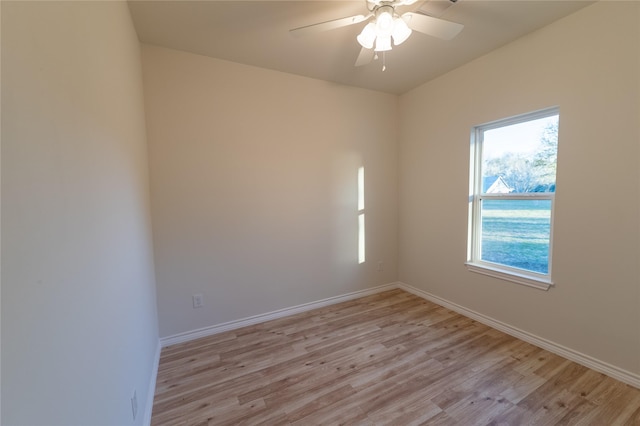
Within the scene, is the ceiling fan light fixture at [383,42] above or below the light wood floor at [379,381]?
above

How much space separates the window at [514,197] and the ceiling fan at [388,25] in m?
1.30

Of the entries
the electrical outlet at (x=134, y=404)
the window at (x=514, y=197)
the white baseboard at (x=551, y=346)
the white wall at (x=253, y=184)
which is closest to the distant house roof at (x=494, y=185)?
the window at (x=514, y=197)

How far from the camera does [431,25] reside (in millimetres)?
1615

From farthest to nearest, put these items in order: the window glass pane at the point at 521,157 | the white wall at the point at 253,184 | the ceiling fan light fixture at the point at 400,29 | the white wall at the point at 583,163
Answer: the white wall at the point at 253,184 → the window glass pane at the point at 521,157 → the white wall at the point at 583,163 → the ceiling fan light fixture at the point at 400,29

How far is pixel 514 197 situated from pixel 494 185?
9.7 inches

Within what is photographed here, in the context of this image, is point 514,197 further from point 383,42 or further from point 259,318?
point 259,318

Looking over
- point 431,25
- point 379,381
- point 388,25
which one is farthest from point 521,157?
point 379,381

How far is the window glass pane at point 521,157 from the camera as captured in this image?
7.09 feet

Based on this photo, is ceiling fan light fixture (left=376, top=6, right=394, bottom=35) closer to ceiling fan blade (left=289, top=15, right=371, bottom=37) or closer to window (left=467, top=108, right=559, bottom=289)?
ceiling fan blade (left=289, top=15, right=371, bottom=37)

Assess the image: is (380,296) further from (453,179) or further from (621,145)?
(621,145)

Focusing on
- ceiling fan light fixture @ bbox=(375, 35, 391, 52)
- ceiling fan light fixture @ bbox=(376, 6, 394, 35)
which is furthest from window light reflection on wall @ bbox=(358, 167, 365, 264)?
ceiling fan light fixture @ bbox=(376, 6, 394, 35)

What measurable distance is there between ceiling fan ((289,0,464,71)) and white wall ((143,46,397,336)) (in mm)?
1136

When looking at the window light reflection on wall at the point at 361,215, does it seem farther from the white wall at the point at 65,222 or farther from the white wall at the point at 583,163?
the white wall at the point at 65,222

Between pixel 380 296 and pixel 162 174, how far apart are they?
284cm
